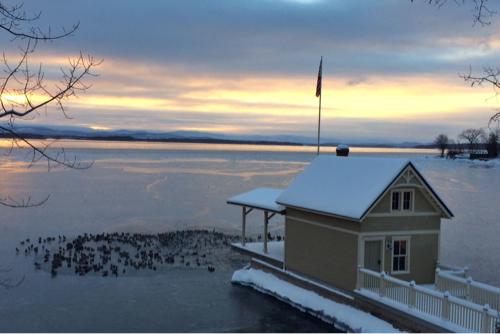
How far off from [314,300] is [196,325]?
4.81 meters

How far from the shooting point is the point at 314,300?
60.2ft

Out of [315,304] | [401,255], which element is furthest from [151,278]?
[401,255]

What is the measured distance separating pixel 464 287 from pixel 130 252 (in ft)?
62.6

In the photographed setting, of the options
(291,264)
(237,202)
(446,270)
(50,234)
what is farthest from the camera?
(50,234)

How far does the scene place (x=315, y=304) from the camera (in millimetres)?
18141

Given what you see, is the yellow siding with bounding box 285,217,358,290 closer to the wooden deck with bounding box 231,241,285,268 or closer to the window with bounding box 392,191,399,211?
the wooden deck with bounding box 231,241,285,268

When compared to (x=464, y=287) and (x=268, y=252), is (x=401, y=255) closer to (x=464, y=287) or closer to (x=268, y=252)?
(x=464, y=287)

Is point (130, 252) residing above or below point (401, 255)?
below

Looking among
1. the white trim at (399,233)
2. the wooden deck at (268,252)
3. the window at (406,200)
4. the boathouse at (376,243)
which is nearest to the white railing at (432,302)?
the boathouse at (376,243)

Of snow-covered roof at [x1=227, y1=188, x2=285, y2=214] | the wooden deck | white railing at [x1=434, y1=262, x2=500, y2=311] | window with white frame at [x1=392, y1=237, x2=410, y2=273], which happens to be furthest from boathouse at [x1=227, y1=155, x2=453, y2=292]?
the wooden deck

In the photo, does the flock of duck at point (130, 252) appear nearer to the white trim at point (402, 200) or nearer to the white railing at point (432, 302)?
the white railing at point (432, 302)

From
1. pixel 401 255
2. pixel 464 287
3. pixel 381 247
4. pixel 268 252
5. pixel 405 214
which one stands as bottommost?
pixel 268 252

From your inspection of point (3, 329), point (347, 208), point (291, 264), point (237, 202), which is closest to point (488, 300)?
point (347, 208)

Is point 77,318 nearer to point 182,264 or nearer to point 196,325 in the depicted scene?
point 196,325
